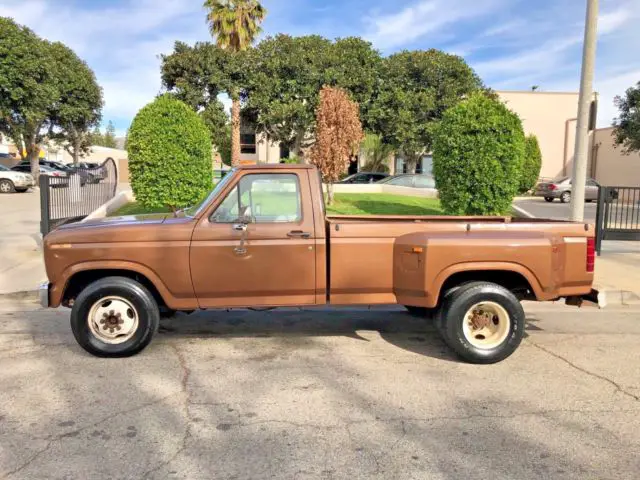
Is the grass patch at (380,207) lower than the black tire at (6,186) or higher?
lower

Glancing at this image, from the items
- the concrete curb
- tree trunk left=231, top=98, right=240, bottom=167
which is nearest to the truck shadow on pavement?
the concrete curb

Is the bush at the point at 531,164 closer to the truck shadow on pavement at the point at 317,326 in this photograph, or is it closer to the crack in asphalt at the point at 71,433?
the truck shadow on pavement at the point at 317,326

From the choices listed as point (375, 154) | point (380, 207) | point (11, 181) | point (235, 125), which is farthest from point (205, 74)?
point (375, 154)

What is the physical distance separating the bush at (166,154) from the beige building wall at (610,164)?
3085 centimetres

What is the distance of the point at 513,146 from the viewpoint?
11.9 meters

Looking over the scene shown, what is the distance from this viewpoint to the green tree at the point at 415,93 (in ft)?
93.1

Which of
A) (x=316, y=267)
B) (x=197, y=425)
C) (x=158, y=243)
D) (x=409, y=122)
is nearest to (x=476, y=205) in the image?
(x=316, y=267)

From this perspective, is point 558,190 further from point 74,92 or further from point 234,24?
point 74,92

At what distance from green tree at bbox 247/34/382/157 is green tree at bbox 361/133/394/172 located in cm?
897

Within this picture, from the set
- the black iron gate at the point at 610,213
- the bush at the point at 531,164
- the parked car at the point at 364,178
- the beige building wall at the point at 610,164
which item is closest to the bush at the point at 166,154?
the black iron gate at the point at 610,213

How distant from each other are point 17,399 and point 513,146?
36.4ft

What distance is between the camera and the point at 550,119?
4144cm

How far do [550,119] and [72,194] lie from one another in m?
39.5

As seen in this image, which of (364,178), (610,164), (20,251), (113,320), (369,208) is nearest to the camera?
(113,320)
